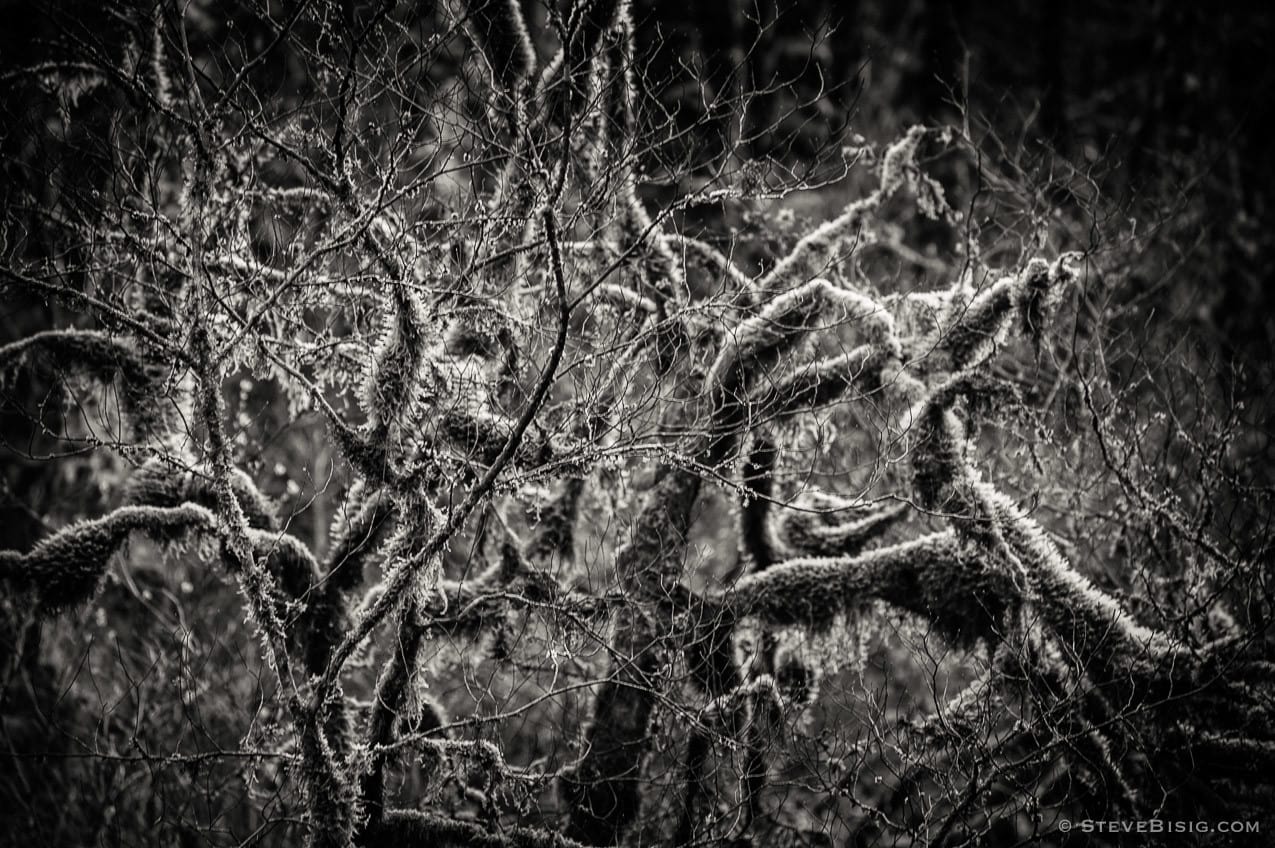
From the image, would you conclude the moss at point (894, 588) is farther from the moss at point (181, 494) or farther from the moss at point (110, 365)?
the moss at point (110, 365)

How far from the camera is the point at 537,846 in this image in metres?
4.77

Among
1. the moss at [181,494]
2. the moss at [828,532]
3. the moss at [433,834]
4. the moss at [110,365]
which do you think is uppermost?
the moss at [110,365]

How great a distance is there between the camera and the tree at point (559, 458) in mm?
4375

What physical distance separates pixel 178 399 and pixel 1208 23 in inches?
477

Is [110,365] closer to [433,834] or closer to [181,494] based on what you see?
[181,494]

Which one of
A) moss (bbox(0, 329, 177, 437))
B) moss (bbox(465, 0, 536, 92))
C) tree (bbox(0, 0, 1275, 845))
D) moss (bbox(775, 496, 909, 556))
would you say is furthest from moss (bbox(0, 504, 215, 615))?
moss (bbox(775, 496, 909, 556))

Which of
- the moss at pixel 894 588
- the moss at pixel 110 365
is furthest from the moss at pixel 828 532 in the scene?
the moss at pixel 110 365

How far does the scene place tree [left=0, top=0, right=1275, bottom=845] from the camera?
4375 millimetres

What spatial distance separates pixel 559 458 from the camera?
453 centimetres

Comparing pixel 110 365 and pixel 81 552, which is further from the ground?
pixel 110 365

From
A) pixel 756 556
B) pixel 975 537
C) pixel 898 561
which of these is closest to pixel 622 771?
pixel 756 556

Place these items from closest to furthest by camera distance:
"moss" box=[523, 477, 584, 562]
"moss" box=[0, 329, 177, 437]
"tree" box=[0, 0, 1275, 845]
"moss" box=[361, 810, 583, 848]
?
"tree" box=[0, 0, 1275, 845], "moss" box=[361, 810, 583, 848], "moss" box=[0, 329, 177, 437], "moss" box=[523, 477, 584, 562]

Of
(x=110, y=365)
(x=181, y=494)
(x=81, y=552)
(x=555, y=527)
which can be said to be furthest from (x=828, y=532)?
(x=110, y=365)

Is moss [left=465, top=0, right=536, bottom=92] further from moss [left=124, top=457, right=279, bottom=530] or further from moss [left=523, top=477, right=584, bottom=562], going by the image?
moss [left=124, top=457, right=279, bottom=530]
